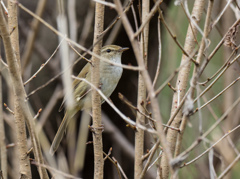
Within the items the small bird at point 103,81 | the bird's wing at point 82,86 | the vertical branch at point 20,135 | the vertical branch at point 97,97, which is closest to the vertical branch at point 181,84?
the vertical branch at point 97,97

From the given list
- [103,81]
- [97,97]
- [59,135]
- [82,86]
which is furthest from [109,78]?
[97,97]

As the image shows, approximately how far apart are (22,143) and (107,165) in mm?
3201

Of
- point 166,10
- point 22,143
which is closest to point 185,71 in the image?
point 22,143

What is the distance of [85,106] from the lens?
4527mm

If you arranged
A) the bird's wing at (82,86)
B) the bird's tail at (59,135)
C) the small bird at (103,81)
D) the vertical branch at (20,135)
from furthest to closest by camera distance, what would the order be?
the bird's wing at (82,86)
the small bird at (103,81)
the bird's tail at (59,135)
the vertical branch at (20,135)

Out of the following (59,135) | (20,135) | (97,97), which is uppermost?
(97,97)

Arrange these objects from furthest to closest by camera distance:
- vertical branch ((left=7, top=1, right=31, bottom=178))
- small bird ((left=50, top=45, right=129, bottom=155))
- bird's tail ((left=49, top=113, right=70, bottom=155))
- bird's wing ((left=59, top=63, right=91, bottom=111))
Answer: bird's wing ((left=59, top=63, right=91, bottom=111))
small bird ((left=50, top=45, right=129, bottom=155))
bird's tail ((left=49, top=113, right=70, bottom=155))
vertical branch ((left=7, top=1, right=31, bottom=178))

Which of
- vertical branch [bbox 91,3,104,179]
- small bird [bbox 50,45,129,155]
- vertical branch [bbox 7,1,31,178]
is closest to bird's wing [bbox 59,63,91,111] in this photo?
small bird [bbox 50,45,129,155]

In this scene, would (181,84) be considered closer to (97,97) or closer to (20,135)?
(97,97)

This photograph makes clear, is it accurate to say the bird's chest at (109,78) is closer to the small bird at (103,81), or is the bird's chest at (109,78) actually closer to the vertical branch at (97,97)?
the small bird at (103,81)

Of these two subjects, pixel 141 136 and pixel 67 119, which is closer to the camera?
pixel 141 136

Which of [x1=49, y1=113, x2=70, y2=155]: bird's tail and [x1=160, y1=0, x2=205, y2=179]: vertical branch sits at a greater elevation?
[x1=160, y1=0, x2=205, y2=179]: vertical branch

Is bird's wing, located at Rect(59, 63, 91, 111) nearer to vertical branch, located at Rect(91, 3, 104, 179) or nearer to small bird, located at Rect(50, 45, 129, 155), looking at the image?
small bird, located at Rect(50, 45, 129, 155)

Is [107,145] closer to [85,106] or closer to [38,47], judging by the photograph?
[85,106]
